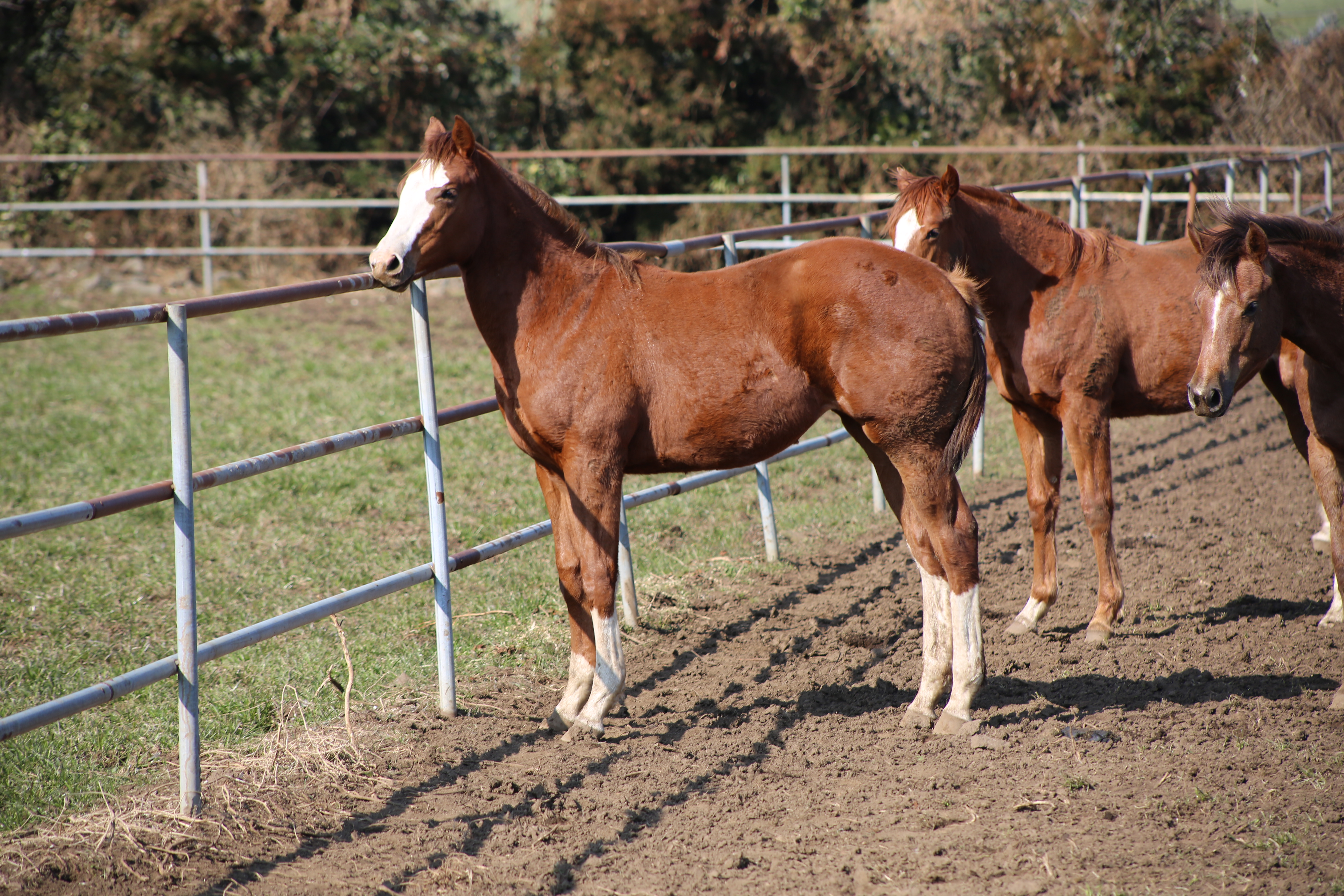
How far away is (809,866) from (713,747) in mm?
752

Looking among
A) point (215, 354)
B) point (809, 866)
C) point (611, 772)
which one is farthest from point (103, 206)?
point (809, 866)

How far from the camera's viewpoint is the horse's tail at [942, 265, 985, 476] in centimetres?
333

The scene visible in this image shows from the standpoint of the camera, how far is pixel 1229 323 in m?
3.73

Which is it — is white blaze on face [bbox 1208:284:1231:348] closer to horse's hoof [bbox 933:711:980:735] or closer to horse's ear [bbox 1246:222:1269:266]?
horse's ear [bbox 1246:222:1269:266]

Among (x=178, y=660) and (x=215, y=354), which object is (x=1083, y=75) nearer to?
(x=215, y=354)

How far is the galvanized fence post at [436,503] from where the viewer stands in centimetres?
353

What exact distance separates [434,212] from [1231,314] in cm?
282

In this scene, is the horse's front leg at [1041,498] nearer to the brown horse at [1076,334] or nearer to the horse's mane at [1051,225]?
the brown horse at [1076,334]

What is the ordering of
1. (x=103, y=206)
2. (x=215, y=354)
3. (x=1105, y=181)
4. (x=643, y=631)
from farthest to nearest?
(x=1105, y=181) < (x=103, y=206) < (x=215, y=354) < (x=643, y=631)

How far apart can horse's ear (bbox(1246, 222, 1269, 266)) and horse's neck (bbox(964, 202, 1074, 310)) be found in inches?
33.5

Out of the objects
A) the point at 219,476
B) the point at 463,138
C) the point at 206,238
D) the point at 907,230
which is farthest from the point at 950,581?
the point at 206,238

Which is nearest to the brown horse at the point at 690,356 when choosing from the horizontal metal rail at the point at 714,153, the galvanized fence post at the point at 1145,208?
the galvanized fence post at the point at 1145,208

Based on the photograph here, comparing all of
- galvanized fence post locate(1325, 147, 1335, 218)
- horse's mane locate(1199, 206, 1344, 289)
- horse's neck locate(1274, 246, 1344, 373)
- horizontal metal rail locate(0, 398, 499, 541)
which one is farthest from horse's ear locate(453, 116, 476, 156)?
galvanized fence post locate(1325, 147, 1335, 218)

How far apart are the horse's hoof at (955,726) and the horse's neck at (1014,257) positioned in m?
1.90
